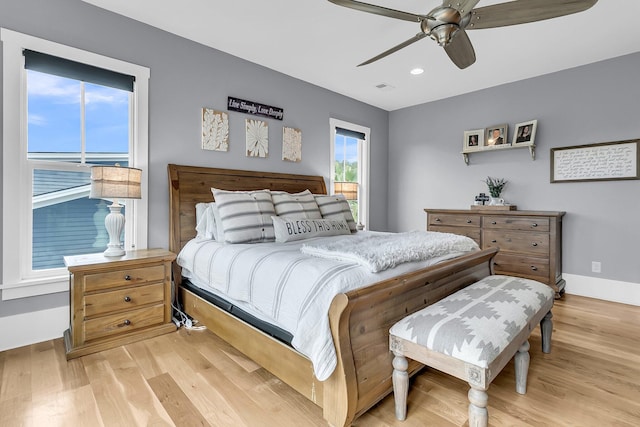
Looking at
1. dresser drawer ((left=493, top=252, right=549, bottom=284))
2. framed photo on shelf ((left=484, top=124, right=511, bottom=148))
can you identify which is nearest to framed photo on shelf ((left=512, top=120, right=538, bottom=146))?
framed photo on shelf ((left=484, top=124, right=511, bottom=148))

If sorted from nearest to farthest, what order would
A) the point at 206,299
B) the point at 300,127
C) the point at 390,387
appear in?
the point at 390,387
the point at 206,299
the point at 300,127

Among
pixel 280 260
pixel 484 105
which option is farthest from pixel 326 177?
pixel 280 260

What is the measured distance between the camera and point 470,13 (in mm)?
1878

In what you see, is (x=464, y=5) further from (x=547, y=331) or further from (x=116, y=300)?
(x=116, y=300)

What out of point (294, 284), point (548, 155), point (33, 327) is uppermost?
point (548, 155)

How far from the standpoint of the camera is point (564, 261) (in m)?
3.72

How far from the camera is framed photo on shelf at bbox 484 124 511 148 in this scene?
4.06m

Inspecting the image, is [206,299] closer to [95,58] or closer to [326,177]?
[95,58]

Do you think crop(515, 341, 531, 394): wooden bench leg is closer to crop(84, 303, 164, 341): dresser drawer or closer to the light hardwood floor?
the light hardwood floor

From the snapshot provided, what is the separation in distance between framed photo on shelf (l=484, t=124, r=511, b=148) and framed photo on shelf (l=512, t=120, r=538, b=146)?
0.11 m

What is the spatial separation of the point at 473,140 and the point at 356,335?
387cm

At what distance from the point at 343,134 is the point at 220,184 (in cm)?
219

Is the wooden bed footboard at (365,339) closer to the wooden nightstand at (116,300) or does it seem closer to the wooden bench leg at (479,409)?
the wooden bench leg at (479,409)

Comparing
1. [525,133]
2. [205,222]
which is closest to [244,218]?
[205,222]
